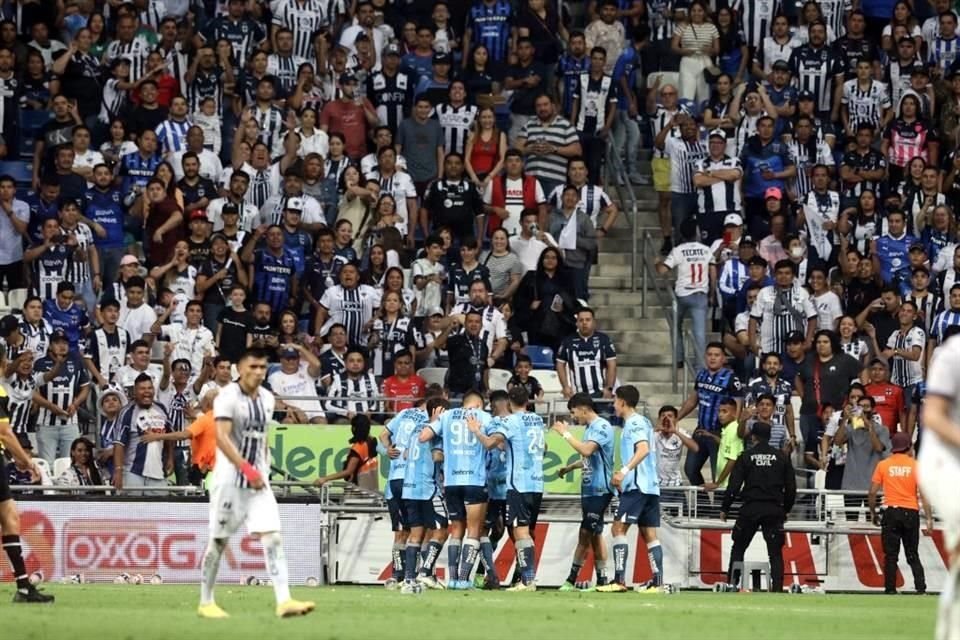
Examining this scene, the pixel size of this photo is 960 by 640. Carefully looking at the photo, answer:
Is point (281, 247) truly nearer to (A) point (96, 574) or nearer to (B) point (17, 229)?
(B) point (17, 229)

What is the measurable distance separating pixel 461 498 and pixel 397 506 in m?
0.89

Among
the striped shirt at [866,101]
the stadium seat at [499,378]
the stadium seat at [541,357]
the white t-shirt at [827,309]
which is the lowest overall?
the stadium seat at [499,378]

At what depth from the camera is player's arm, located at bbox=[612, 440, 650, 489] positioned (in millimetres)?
20719

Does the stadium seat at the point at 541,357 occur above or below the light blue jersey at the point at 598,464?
above

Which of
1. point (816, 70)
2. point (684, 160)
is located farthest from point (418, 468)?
point (816, 70)

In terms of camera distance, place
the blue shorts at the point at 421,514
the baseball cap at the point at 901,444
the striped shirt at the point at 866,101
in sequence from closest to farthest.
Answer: the blue shorts at the point at 421,514 < the baseball cap at the point at 901,444 < the striped shirt at the point at 866,101

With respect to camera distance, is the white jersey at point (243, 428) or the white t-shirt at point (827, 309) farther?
the white t-shirt at point (827, 309)

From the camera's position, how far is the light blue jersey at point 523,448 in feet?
69.9

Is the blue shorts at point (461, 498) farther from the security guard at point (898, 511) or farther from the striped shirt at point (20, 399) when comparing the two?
the striped shirt at point (20, 399)

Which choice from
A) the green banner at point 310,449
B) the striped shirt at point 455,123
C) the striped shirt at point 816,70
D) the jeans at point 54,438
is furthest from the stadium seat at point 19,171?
the striped shirt at point 816,70

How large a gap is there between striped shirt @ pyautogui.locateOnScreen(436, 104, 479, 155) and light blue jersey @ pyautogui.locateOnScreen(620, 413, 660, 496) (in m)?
9.41

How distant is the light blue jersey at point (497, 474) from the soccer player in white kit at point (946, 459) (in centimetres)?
1164

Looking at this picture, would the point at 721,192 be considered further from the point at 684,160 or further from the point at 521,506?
the point at 521,506

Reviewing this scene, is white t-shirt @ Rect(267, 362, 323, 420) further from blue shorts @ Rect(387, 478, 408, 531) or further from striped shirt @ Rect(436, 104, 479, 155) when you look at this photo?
striped shirt @ Rect(436, 104, 479, 155)
